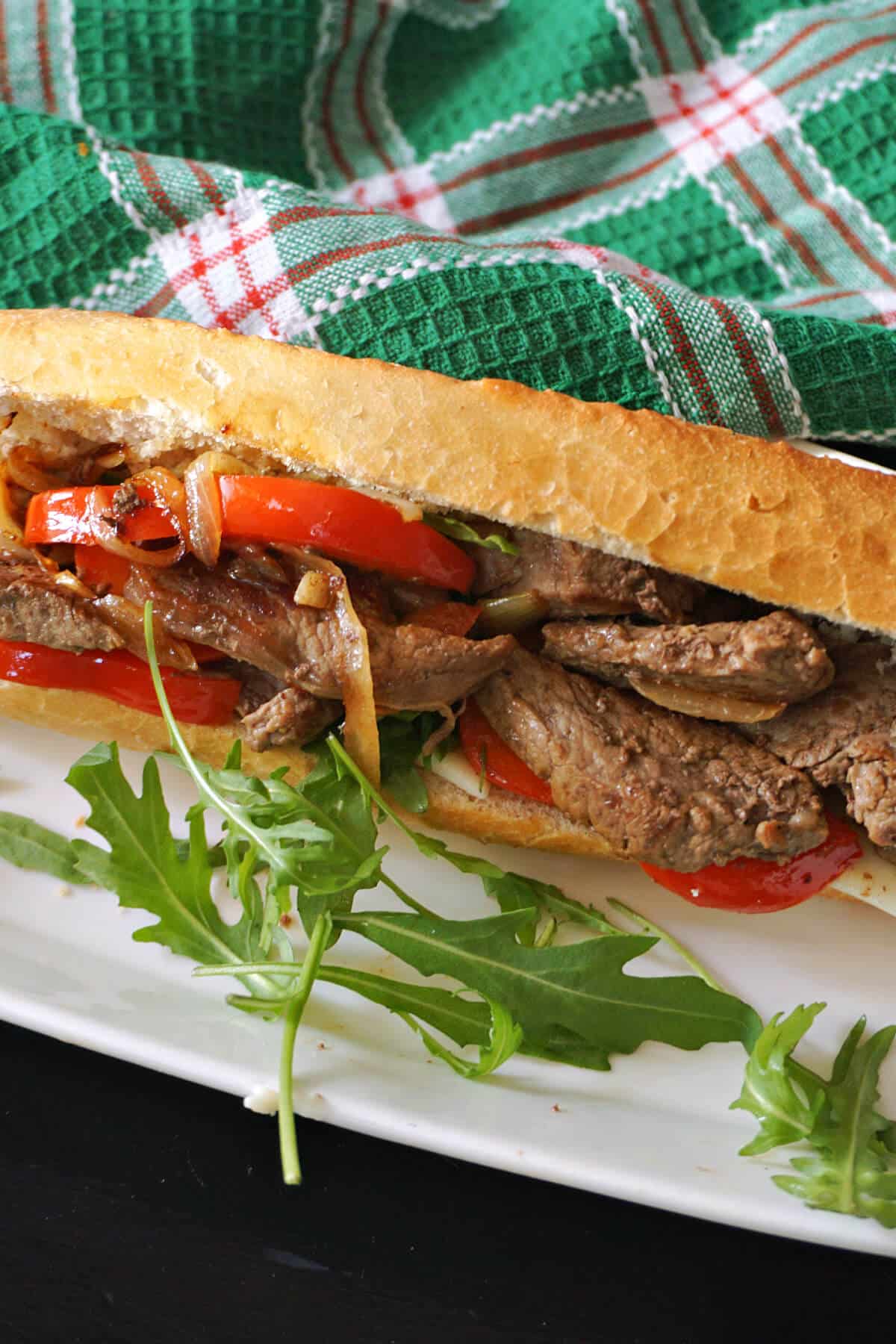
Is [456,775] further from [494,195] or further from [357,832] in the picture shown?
[494,195]

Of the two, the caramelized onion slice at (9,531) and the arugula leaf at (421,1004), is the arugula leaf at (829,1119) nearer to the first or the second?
the arugula leaf at (421,1004)

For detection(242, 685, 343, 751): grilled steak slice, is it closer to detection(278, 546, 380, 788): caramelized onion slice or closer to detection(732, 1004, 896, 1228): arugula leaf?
detection(278, 546, 380, 788): caramelized onion slice

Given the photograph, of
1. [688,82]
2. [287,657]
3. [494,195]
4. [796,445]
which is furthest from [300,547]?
[688,82]

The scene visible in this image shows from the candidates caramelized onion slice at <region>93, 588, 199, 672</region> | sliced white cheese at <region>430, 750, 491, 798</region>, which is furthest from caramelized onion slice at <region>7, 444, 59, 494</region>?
sliced white cheese at <region>430, 750, 491, 798</region>

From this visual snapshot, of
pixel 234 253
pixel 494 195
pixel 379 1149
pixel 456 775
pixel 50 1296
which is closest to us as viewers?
pixel 50 1296

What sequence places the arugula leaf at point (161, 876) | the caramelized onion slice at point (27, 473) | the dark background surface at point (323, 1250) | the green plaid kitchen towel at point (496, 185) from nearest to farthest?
the dark background surface at point (323, 1250) → the arugula leaf at point (161, 876) → the caramelized onion slice at point (27, 473) → the green plaid kitchen towel at point (496, 185)

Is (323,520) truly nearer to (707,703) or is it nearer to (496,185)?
(707,703)

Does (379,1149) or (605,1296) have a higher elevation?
(379,1149)

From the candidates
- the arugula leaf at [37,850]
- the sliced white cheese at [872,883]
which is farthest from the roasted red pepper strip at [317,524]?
the sliced white cheese at [872,883]
